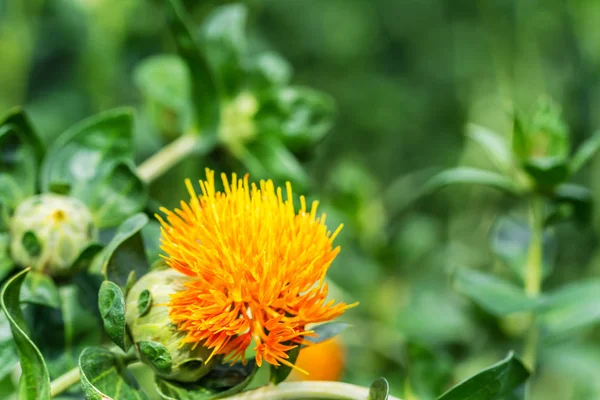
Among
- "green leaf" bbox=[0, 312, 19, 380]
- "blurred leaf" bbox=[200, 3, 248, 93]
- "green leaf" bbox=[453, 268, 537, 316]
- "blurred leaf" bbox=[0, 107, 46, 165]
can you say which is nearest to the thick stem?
"blurred leaf" bbox=[200, 3, 248, 93]

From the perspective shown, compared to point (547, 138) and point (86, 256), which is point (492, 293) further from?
point (86, 256)

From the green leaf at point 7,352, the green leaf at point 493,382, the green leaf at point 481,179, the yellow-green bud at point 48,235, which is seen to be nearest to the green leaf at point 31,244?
the yellow-green bud at point 48,235

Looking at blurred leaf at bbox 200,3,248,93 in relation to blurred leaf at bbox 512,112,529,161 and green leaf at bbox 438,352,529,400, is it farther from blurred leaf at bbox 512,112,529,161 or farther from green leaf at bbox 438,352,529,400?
green leaf at bbox 438,352,529,400

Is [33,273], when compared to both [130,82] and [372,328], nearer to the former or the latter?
[372,328]

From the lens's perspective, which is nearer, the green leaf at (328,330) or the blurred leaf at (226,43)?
the green leaf at (328,330)

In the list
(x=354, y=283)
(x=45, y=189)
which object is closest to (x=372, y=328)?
(x=354, y=283)

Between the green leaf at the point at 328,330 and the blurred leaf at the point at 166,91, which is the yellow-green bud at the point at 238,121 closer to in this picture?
the blurred leaf at the point at 166,91

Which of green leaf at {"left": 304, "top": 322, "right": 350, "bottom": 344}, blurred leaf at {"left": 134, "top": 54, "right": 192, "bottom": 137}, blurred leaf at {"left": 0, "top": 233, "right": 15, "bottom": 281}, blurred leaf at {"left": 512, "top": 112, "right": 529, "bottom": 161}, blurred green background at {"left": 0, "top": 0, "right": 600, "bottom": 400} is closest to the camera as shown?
green leaf at {"left": 304, "top": 322, "right": 350, "bottom": 344}
